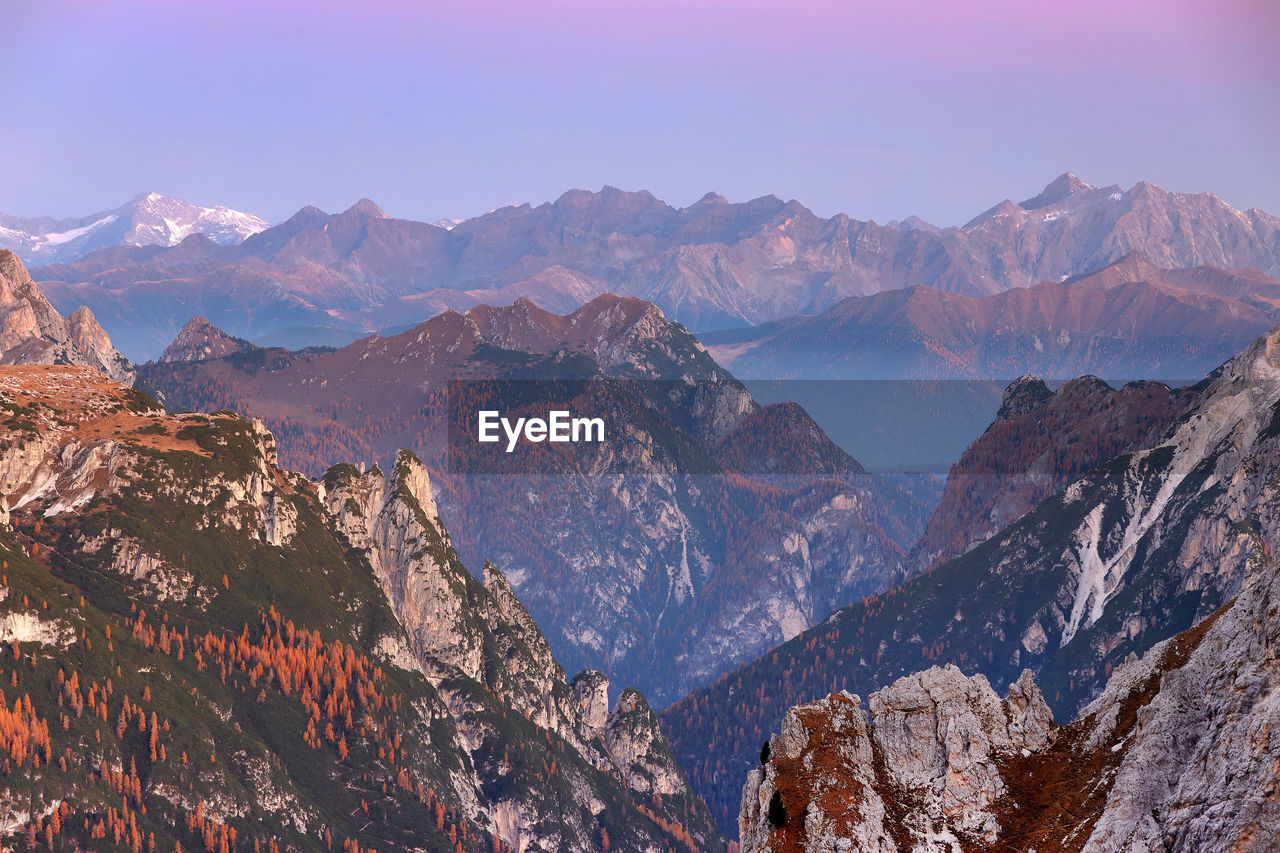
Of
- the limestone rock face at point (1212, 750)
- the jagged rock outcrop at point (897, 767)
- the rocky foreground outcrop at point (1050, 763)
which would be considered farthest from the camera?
the jagged rock outcrop at point (897, 767)

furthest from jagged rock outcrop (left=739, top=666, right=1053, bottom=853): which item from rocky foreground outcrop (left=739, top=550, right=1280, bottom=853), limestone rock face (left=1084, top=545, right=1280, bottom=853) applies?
limestone rock face (left=1084, top=545, right=1280, bottom=853)

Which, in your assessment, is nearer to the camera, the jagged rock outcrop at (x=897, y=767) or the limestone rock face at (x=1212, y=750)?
the limestone rock face at (x=1212, y=750)

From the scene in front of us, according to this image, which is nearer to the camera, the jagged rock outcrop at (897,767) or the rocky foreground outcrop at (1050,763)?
the rocky foreground outcrop at (1050,763)

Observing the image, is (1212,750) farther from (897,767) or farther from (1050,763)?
(897,767)

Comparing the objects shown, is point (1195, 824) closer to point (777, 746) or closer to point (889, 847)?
point (889, 847)

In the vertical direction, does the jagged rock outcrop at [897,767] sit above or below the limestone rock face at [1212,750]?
below

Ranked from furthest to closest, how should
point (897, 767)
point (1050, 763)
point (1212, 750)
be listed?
point (897, 767) < point (1050, 763) < point (1212, 750)

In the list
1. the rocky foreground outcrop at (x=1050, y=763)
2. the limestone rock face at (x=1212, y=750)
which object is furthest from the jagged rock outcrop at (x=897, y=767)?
the limestone rock face at (x=1212, y=750)

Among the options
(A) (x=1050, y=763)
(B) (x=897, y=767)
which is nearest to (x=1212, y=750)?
(A) (x=1050, y=763)

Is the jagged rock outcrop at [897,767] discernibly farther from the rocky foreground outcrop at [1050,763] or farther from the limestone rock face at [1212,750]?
the limestone rock face at [1212,750]

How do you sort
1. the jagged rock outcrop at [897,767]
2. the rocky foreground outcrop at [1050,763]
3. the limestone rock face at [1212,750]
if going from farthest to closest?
the jagged rock outcrop at [897,767] → the rocky foreground outcrop at [1050,763] → the limestone rock face at [1212,750]
